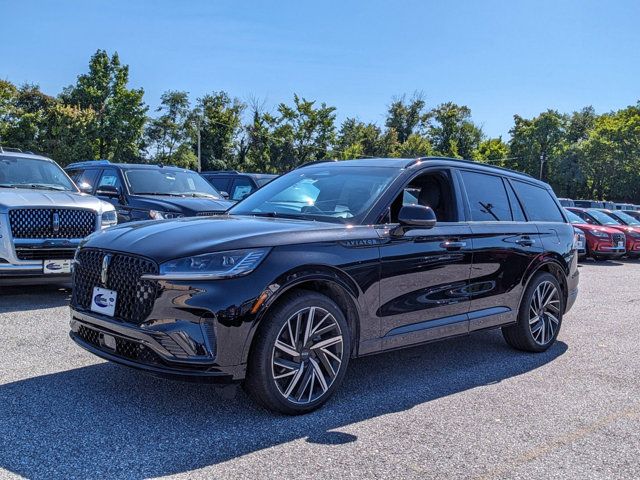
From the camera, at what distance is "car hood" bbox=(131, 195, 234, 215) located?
29.5 ft

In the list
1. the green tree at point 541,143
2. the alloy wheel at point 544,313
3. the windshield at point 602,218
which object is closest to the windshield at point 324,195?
the alloy wheel at point 544,313

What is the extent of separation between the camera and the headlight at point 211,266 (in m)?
3.59

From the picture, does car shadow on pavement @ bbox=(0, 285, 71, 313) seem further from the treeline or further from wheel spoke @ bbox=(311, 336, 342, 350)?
the treeline

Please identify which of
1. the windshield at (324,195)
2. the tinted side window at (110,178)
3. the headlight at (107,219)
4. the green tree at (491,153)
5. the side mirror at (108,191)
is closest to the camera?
the windshield at (324,195)

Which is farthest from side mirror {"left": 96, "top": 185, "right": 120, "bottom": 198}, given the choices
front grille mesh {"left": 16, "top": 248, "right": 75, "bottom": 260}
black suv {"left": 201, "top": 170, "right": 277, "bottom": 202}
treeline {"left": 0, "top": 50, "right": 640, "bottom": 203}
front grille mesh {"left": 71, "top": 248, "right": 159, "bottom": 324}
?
treeline {"left": 0, "top": 50, "right": 640, "bottom": 203}

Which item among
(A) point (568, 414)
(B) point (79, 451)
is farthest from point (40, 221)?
(A) point (568, 414)

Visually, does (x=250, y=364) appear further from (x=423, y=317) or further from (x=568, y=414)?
(x=568, y=414)

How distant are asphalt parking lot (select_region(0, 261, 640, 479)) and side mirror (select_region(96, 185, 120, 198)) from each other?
4159mm

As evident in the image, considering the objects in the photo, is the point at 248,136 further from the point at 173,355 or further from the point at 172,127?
the point at 173,355

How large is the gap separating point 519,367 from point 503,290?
71 cm

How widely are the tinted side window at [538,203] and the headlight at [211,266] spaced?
3.54 m

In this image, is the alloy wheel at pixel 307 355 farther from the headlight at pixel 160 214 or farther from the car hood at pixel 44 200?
the headlight at pixel 160 214

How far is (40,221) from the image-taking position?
716 cm

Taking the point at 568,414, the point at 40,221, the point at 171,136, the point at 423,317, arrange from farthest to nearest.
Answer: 1. the point at 171,136
2. the point at 40,221
3. the point at 423,317
4. the point at 568,414
